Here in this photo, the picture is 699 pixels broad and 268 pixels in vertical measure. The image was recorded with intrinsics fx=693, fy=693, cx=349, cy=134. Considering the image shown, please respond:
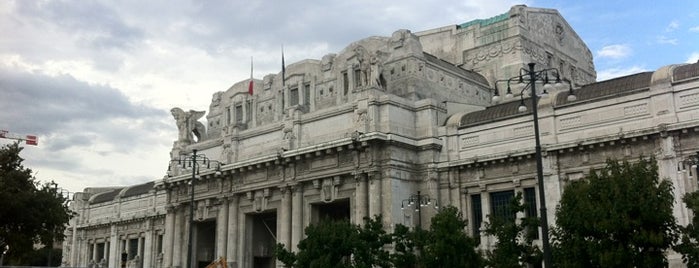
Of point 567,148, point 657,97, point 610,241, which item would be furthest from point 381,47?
point 610,241

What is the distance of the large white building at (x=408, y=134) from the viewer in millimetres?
35031

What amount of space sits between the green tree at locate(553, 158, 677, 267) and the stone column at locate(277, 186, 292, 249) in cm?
2194

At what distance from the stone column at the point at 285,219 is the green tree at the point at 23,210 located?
43.5 ft

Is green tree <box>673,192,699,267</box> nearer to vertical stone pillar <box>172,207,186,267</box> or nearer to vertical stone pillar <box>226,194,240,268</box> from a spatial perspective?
vertical stone pillar <box>226,194,240,268</box>

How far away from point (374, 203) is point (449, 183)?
4.69 meters

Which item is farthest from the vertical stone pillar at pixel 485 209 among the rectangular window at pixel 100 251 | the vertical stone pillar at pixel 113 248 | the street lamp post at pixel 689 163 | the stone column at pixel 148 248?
the rectangular window at pixel 100 251

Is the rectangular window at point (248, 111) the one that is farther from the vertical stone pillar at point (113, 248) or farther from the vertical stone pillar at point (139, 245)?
the vertical stone pillar at point (113, 248)

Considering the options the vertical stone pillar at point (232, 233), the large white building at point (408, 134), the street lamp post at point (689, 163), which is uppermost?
the large white building at point (408, 134)

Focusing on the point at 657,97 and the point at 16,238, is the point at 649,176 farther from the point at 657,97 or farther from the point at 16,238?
the point at 16,238

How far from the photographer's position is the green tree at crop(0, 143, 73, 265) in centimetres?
3369

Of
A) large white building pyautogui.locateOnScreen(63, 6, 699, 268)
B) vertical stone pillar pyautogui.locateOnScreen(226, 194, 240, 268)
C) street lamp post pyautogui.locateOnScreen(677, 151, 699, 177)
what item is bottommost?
vertical stone pillar pyautogui.locateOnScreen(226, 194, 240, 268)

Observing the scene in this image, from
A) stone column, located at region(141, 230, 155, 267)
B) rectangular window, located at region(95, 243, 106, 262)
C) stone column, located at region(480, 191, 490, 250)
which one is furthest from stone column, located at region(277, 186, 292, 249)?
rectangular window, located at region(95, 243, 106, 262)

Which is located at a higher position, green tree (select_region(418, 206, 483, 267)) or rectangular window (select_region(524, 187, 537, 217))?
rectangular window (select_region(524, 187, 537, 217))

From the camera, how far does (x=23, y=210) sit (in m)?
33.9
